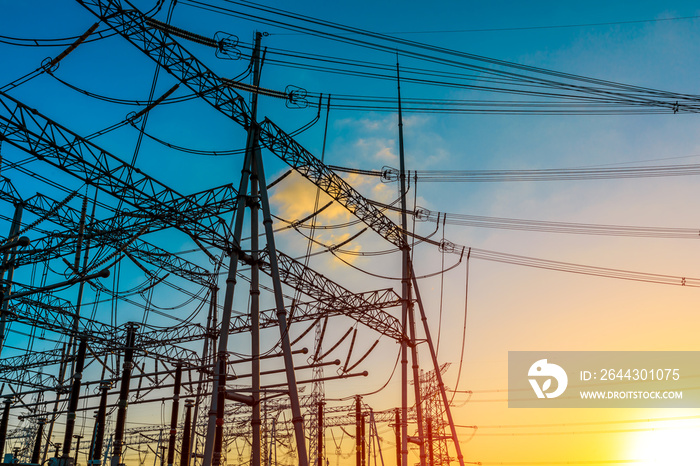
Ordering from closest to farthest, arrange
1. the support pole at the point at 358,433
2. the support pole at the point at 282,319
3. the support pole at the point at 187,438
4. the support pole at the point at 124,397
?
the support pole at the point at 282,319 < the support pole at the point at 124,397 < the support pole at the point at 187,438 < the support pole at the point at 358,433

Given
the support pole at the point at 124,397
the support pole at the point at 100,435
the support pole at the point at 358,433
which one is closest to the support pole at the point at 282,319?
the support pole at the point at 124,397

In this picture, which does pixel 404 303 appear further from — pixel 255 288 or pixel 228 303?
pixel 228 303

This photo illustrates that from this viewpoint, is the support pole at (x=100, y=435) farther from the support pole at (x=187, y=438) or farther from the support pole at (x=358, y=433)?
the support pole at (x=358, y=433)

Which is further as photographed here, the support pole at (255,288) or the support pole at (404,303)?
the support pole at (404,303)

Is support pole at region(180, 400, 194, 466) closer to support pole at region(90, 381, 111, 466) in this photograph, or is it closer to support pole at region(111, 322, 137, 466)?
support pole at region(90, 381, 111, 466)

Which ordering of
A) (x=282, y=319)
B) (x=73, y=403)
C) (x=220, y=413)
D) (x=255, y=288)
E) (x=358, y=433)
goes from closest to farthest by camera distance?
(x=220, y=413) < (x=282, y=319) < (x=255, y=288) < (x=73, y=403) < (x=358, y=433)

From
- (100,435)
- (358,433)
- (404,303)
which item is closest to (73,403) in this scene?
(100,435)

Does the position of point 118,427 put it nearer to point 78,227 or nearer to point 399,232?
point 78,227

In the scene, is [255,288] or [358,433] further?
[358,433]

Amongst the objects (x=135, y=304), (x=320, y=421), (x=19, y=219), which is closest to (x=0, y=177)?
(x=19, y=219)

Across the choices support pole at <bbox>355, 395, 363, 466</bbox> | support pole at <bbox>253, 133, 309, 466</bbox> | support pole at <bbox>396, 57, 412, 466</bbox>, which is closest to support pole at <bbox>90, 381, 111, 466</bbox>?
support pole at <bbox>253, 133, 309, 466</bbox>

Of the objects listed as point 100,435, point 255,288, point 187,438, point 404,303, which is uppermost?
point 404,303

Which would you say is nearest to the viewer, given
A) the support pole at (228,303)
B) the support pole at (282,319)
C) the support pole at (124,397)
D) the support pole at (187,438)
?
the support pole at (228,303)

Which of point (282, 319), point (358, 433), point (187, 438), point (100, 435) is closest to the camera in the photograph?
point (282, 319)
